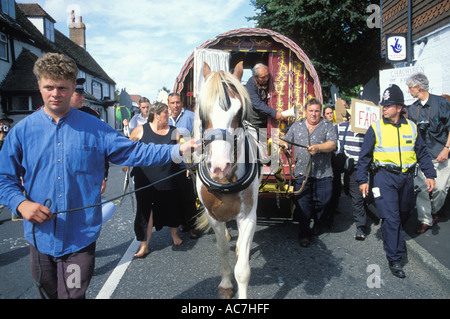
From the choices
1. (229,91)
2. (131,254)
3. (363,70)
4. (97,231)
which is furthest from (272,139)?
A: (363,70)

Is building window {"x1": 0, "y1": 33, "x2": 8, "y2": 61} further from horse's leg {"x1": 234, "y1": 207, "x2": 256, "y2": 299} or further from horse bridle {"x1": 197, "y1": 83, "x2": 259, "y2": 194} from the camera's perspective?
horse's leg {"x1": 234, "y1": 207, "x2": 256, "y2": 299}

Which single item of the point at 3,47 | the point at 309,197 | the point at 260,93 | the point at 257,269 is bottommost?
the point at 257,269

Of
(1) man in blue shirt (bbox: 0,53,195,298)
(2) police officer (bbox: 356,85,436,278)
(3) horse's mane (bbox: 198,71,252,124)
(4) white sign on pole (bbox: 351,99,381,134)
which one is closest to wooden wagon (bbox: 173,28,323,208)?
(4) white sign on pole (bbox: 351,99,381,134)

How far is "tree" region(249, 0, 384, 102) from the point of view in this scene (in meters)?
15.8

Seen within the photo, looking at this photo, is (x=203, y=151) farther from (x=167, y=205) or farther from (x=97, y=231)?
(x=167, y=205)

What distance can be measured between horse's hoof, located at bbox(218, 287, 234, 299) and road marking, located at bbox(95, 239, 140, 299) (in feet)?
3.60

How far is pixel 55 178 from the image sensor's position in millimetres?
1941

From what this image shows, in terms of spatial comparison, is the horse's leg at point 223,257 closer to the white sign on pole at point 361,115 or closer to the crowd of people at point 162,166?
the crowd of people at point 162,166

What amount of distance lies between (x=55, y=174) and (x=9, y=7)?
75.5 ft

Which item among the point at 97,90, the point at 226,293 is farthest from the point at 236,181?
the point at 97,90

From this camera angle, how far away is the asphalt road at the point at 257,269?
3.20m

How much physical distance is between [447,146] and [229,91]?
386cm

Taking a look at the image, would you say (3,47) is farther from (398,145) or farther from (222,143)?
(398,145)

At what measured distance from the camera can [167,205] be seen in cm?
440
